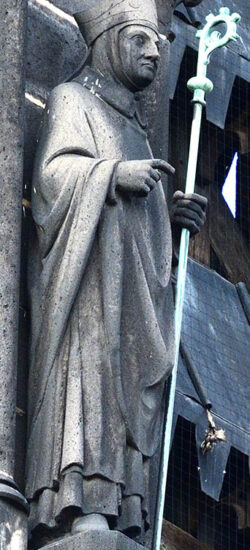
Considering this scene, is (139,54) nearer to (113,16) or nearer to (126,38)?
(126,38)

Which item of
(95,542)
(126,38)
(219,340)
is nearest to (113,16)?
(126,38)

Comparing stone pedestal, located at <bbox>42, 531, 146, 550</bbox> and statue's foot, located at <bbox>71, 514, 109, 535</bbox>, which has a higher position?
statue's foot, located at <bbox>71, 514, 109, 535</bbox>

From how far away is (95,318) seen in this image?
67.5ft

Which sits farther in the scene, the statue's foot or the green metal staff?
the green metal staff

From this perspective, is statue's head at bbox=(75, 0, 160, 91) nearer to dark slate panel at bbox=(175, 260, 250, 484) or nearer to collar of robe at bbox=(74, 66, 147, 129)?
collar of robe at bbox=(74, 66, 147, 129)

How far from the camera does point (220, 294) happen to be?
2864 cm

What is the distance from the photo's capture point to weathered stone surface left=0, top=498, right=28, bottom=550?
790 inches

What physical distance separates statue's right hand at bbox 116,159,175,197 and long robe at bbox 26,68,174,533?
0.04 metres

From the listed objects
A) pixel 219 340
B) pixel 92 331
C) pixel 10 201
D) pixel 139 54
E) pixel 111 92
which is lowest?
pixel 92 331

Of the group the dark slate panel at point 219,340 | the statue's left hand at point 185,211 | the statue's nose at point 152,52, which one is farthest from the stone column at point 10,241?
the dark slate panel at point 219,340

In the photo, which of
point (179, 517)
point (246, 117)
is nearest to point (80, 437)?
point (179, 517)

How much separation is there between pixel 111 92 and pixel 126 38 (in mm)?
230

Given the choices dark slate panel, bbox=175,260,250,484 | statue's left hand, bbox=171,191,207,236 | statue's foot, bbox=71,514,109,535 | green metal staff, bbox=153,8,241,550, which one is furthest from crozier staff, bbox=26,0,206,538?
dark slate panel, bbox=175,260,250,484

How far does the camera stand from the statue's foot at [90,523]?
65.9 ft
